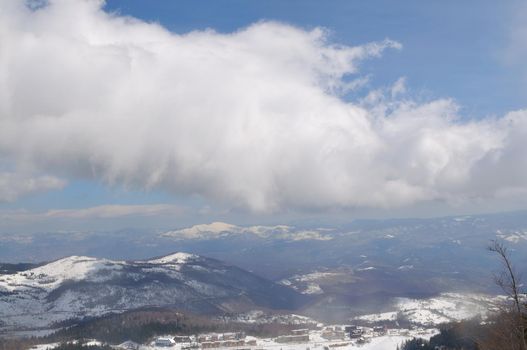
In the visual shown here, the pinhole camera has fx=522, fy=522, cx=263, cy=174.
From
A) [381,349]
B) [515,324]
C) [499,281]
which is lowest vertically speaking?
[381,349]

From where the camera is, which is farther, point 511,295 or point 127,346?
point 127,346

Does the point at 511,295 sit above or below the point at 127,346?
above

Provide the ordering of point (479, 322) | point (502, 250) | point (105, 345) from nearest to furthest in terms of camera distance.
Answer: point (502, 250), point (479, 322), point (105, 345)

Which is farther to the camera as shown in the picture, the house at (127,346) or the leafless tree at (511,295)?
the house at (127,346)

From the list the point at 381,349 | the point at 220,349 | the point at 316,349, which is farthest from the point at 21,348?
the point at 381,349

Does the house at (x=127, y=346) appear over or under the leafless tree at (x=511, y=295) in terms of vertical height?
under

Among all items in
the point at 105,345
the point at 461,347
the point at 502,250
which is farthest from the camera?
the point at 105,345

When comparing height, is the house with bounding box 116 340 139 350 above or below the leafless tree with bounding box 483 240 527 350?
below

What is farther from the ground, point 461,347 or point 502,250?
point 502,250

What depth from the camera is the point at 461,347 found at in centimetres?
15662

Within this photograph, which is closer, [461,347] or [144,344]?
[461,347]

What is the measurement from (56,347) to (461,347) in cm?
13445

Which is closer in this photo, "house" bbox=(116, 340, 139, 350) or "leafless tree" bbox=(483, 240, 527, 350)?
"leafless tree" bbox=(483, 240, 527, 350)

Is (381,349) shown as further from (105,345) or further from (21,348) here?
(21,348)
